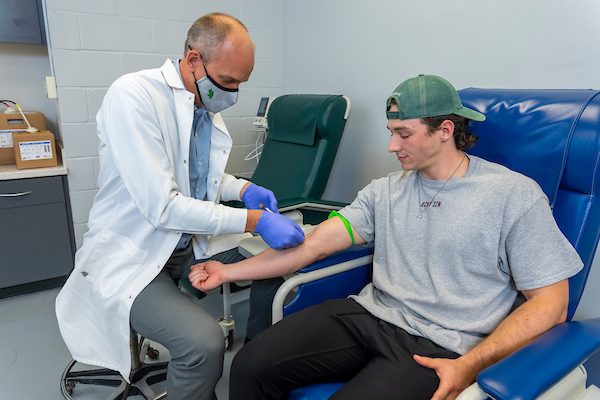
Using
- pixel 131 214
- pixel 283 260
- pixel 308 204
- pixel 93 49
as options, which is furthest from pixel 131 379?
pixel 93 49

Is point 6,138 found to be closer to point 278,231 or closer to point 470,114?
point 278,231

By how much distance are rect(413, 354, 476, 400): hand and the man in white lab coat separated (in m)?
0.53

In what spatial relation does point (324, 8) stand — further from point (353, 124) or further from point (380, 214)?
point (380, 214)

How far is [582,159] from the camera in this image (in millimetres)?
1054

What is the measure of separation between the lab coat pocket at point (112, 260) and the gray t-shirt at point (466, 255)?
0.71m

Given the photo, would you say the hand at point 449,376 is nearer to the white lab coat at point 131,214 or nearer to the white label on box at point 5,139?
the white lab coat at point 131,214

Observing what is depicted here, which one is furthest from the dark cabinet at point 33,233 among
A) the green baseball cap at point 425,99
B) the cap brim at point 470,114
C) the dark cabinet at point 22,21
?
the cap brim at point 470,114

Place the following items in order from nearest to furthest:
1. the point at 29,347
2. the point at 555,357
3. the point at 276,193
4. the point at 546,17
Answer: the point at 555,357 < the point at 546,17 < the point at 29,347 < the point at 276,193

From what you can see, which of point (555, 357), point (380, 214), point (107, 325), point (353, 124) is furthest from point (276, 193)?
point (555, 357)

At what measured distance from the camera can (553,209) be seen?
112 cm

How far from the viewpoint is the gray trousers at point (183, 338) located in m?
1.11

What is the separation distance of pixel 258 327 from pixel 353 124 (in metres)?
1.39

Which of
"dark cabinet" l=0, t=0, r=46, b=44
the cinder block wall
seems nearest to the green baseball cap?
the cinder block wall

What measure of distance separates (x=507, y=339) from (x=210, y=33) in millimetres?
1183
